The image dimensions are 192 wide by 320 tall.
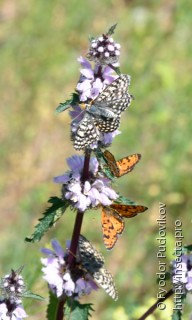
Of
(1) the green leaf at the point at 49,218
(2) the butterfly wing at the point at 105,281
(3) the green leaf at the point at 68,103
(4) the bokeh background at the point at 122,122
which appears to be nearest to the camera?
(3) the green leaf at the point at 68,103

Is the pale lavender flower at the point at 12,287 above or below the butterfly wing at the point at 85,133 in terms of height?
below

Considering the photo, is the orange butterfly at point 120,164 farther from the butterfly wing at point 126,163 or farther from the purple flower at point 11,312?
the purple flower at point 11,312

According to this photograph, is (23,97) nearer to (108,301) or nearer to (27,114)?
(27,114)

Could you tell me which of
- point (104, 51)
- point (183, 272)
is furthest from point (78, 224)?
point (104, 51)

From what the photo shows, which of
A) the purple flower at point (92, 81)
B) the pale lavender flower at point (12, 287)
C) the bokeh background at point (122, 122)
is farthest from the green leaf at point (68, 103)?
the bokeh background at point (122, 122)

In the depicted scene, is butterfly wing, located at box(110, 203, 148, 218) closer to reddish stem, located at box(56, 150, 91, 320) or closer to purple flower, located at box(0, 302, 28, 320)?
reddish stem, located at box(56, 150, 91, 320)

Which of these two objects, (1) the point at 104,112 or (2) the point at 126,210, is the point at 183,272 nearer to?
(2) the point at 126,210
